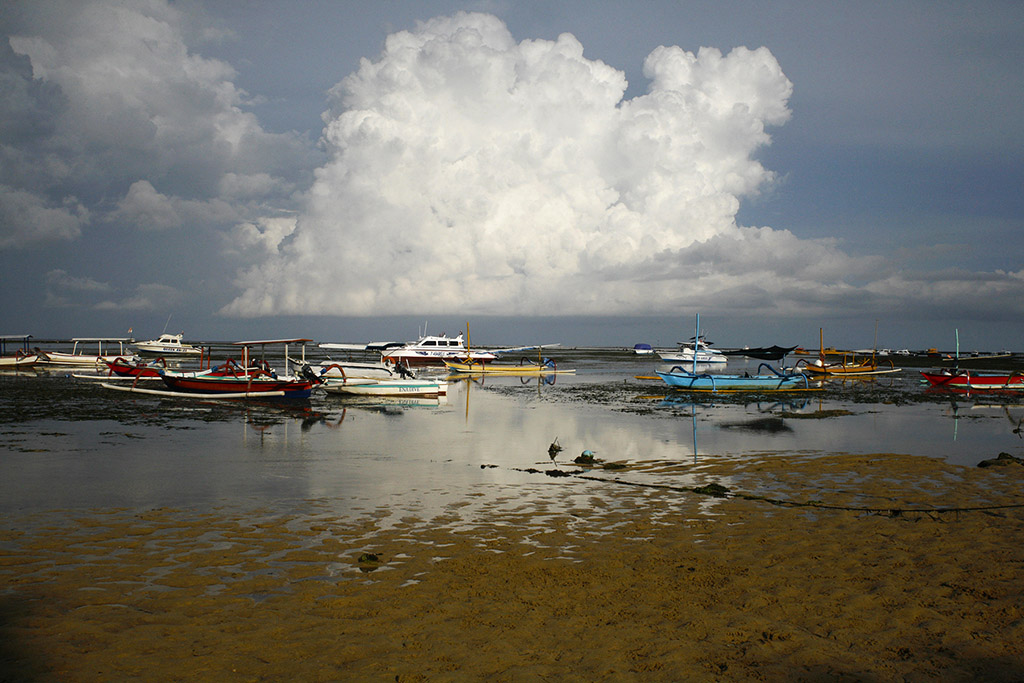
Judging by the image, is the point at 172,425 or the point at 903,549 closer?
the point at 903,549

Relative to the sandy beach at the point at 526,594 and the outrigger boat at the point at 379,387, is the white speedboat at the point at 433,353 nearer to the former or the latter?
the outrigger boat at the point at 379,387

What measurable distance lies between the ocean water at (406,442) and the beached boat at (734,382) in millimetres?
2385

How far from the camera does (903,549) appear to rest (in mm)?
9258

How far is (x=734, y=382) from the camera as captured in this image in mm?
42500

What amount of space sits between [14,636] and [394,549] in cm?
442

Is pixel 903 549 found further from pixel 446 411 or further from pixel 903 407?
pixel 903 407

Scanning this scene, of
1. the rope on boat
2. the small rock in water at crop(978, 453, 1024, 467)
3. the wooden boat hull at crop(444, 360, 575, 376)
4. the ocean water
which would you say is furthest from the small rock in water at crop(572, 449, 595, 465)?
the wooden boat hull at crop(444, 360, 575, 376)

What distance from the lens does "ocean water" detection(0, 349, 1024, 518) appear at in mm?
13234

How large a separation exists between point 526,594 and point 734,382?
38.0m

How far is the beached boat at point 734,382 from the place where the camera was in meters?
42.6

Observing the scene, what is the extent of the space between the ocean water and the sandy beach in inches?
65.7

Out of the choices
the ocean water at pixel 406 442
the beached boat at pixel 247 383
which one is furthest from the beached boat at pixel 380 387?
the beached boat at pixel 247 383

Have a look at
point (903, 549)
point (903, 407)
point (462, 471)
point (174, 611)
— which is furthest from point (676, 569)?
point (903, 407)

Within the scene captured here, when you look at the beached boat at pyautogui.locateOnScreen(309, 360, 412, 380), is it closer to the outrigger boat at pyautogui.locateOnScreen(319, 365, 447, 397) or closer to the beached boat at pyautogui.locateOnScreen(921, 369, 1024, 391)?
the outrigger boat at pyautogui.locateOnScreen(319, 365, 447, 397)
